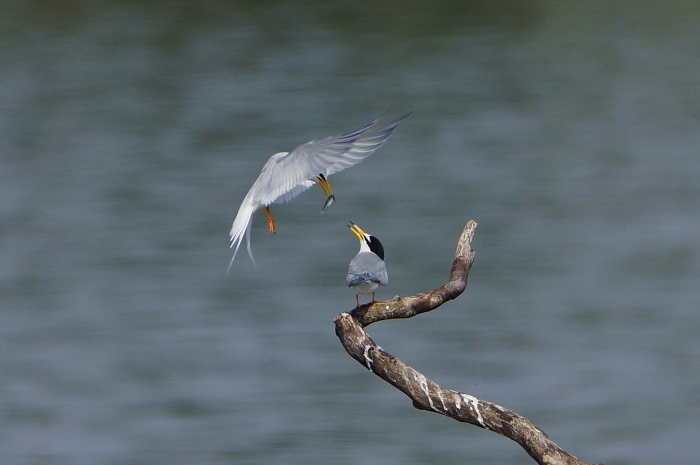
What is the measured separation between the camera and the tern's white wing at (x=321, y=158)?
268 centimetres

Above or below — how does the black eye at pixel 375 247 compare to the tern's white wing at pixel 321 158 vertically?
below

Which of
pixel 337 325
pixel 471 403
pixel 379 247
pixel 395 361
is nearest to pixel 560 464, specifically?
pixel 471 403

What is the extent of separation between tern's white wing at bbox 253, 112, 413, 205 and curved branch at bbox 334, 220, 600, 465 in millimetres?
451

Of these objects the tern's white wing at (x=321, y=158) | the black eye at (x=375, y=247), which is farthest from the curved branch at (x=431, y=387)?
the tern's white wing at (x=321, y=158)

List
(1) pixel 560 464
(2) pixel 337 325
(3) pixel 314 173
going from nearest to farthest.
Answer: (1) pixel 560 464
(2) pixel 337 325
(3) pixel 314 173

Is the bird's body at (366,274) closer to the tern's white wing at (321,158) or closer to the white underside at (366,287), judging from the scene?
the white underside at (366,287)

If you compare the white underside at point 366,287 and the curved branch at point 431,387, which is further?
the white underside at point 366,287

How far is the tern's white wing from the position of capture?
8.78ft

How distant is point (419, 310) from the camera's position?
246 cm

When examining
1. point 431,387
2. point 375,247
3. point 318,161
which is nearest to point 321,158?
point 318,161

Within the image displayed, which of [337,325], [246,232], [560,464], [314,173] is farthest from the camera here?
[246,232]

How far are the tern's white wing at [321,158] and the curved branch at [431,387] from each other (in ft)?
1.48

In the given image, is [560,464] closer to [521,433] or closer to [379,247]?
[521,433]

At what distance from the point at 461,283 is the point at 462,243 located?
0.19 m
